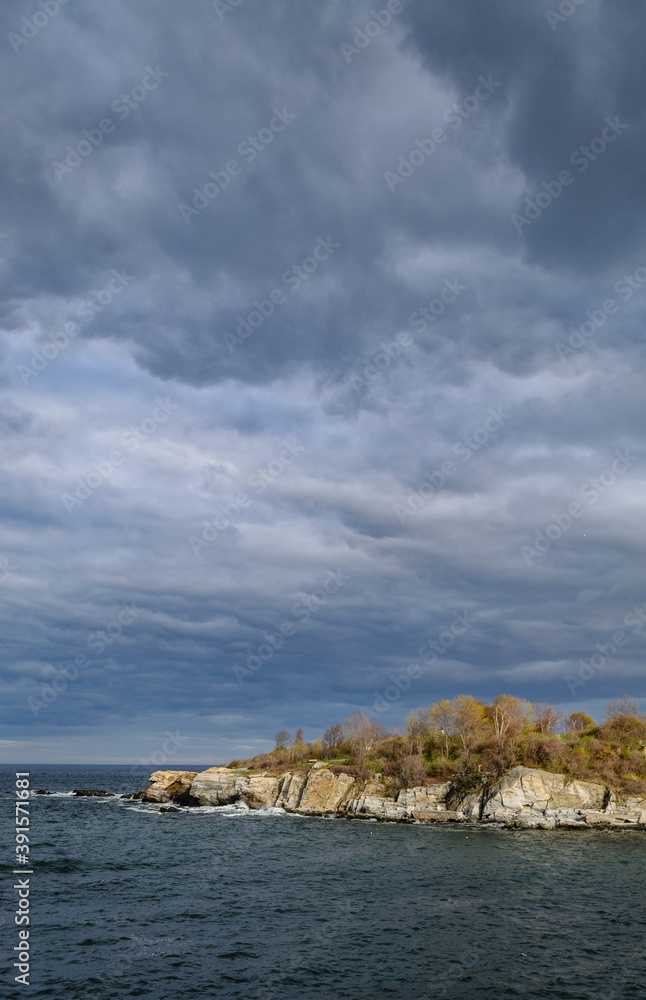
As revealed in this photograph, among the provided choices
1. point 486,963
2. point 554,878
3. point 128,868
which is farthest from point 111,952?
point 554,878

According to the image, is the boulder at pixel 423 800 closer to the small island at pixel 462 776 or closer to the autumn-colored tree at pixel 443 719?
the small island at pixel 462 776

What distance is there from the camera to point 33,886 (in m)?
44.5

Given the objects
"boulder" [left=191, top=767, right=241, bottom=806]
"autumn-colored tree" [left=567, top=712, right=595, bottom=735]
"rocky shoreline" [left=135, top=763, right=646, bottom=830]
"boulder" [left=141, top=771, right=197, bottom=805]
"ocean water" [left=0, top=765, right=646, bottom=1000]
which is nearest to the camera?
"ocean water" [left=0, top=765, right=646, bottom=1000]

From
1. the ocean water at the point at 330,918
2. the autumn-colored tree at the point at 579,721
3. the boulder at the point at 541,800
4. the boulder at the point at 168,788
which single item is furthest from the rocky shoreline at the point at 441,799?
the autumn-colored tree at the point at 579,721

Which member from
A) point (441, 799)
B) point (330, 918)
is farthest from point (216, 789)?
point (330, 918)

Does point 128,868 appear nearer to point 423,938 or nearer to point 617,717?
point 423,938

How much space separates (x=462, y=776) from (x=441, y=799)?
515 cm

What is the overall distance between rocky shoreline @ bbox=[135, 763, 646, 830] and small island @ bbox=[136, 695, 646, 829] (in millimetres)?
153

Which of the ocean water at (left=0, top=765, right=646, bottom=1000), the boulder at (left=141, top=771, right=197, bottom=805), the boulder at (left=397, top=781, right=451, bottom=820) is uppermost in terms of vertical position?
the ocean water at (left=0, top=765, right=646, bottom=1000)

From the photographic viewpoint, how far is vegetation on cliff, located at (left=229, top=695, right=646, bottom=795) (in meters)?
92.9

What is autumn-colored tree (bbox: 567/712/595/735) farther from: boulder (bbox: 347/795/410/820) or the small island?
boulder (bbox: 347/795/410/820)

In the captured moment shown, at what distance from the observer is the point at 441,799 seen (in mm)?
91812

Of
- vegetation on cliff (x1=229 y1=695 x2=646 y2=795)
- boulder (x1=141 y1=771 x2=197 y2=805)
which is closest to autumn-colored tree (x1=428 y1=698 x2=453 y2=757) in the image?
vegetation on cliff (x1=229 y1=695 x2=646 y2=795)

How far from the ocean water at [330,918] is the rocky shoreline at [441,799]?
16814 mm
